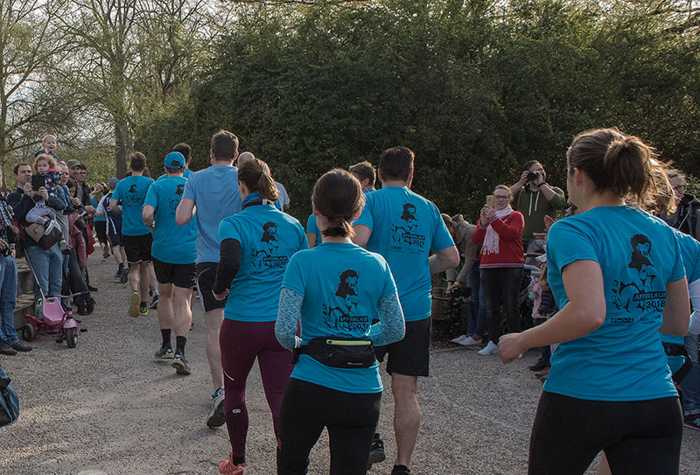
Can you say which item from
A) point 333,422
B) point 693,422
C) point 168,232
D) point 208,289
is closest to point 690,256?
point 333,422

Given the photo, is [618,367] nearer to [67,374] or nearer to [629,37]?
[67,374]

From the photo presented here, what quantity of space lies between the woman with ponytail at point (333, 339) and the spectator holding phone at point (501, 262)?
221 inches

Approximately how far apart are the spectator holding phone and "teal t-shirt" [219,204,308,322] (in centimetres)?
464

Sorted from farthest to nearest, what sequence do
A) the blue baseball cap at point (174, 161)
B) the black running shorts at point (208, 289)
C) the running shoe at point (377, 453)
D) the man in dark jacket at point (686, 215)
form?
1. the blue baseball cap at point (174, 161)
2. the man in dark jacket at point (686, 215)
3. the black running shorts at point (208, 289)
4. the running shoe at point (377, 453)

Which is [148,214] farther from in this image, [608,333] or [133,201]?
[608,333]

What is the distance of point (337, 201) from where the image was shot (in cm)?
328

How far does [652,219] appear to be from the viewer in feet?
9.19

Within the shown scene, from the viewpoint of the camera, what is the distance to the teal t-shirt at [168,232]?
742 cm

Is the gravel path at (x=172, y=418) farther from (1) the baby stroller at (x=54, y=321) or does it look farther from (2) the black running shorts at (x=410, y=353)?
(2) the black running shorts at (x=410, y=353)

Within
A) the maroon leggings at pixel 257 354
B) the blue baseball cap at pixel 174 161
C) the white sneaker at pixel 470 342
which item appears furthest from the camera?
the white sneaker at pixel 470 342

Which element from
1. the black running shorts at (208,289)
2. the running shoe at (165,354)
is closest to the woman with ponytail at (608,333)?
the black running shorts at (208,289)

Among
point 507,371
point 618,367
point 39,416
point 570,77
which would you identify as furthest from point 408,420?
point 570,77

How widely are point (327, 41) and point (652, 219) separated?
475 inches

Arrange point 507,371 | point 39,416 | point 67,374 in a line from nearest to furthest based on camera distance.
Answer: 1. point 39,416
2. point 67,374
3. point 507,371
